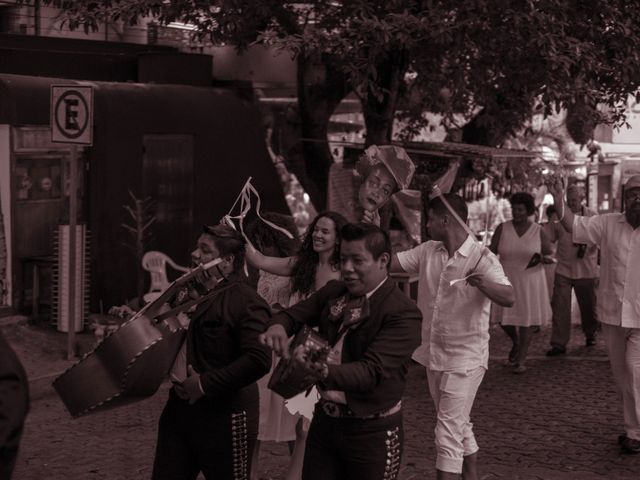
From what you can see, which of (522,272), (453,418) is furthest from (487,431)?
(522,272)

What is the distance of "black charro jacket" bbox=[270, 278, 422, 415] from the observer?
205 inches

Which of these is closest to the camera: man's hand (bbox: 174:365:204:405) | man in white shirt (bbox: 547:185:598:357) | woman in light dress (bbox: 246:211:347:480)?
man's hand (bbox: 174:365:204:405)

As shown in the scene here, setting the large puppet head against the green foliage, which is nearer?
the large puppet head

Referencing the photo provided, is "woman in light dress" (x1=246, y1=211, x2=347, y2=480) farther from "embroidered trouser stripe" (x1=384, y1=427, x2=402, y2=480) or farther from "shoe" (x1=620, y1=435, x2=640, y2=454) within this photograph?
"shoe" (x1=620, y1=435, x2=640, y2=454)

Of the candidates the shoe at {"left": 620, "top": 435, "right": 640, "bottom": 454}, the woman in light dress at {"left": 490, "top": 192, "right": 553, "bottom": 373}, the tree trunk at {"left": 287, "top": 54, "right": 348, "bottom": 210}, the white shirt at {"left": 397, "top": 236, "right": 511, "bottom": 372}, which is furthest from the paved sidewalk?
the tree trunk at {"left": 287, "top": 54, "right": 348, "bottom": 210}

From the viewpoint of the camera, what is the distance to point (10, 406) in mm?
3773

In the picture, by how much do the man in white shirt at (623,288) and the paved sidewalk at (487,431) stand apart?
0.41 metres

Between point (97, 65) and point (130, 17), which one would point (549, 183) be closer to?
point (130, 17)

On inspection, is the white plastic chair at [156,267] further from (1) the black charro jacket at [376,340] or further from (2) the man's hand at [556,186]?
(1) the black charro jacket at [376,340]

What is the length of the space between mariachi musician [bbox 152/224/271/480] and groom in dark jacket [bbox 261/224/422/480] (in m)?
0.32

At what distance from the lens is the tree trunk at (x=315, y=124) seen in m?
16.0

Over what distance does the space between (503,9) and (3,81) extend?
5.30m

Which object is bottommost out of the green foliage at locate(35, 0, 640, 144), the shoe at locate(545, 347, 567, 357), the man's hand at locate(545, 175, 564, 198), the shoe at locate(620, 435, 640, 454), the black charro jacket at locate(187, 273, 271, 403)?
the shoe at locate(545, 347, 567, 357)

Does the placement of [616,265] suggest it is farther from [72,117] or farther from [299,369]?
[72,117]
